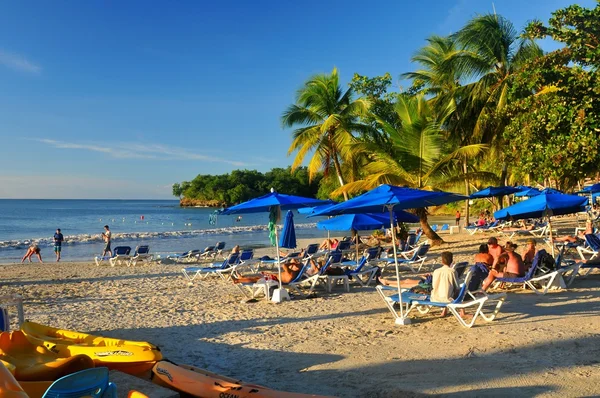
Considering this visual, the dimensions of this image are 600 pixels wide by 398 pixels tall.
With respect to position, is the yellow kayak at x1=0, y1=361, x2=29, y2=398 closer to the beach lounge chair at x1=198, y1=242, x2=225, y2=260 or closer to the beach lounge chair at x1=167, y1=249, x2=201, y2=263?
the beach lounge chair at x1=167, y1=249, x2=201, y2=263

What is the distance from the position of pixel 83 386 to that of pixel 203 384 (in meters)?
1.15

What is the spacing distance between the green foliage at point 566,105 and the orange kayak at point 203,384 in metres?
6.95

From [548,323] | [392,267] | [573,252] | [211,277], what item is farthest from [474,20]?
[548,323]

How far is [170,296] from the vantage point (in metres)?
10.2

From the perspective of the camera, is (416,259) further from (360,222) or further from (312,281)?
(312,281)

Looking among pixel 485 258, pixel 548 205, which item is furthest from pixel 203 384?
pixel 548 205

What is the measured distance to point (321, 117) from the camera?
67.9 feet

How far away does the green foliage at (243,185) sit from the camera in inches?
3282

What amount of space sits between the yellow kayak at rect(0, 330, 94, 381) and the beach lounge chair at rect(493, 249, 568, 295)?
270 inches

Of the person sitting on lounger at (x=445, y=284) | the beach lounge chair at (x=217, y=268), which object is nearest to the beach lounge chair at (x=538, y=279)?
the person sitting on lounger at (x=445, y=284)

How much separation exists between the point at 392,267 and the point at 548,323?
23.1 ft

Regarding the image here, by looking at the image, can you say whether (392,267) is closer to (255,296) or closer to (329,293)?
(329,293)

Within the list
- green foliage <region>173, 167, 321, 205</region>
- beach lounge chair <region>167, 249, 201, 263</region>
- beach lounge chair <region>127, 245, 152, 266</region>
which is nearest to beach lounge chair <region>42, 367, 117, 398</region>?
beach lounge chair <region>167, 249, 201, 263</region>

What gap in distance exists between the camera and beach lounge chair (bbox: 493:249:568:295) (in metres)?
8.34
